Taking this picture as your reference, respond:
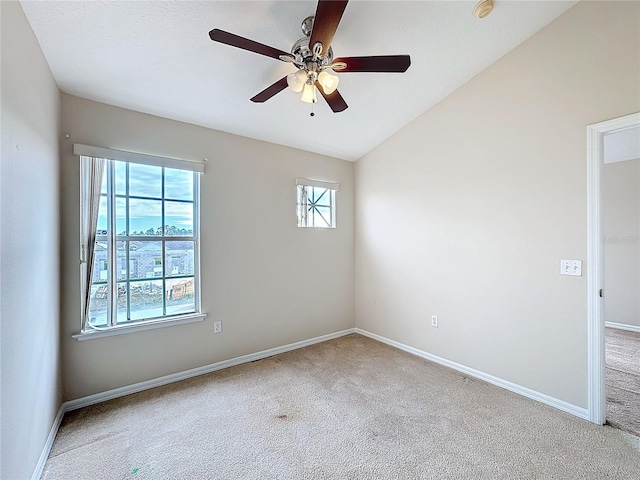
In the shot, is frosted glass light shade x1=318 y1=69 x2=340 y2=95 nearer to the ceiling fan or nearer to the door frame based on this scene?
the ceiling fan

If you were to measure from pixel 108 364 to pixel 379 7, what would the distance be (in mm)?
3467

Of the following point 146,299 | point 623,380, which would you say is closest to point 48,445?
point 146,299

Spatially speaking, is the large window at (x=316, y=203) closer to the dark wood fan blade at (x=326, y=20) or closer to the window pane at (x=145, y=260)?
the window pane at (x=145, y=260)

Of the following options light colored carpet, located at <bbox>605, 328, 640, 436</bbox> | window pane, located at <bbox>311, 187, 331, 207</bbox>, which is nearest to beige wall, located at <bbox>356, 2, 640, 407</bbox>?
light colored carpet, located at <bbox>605, 328, 640, 436</bbox>

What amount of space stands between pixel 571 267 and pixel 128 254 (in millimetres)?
3659

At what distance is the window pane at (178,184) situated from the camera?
2.79 m

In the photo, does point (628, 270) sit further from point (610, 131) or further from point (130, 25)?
point (130, 25)

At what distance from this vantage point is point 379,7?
1.98 meters

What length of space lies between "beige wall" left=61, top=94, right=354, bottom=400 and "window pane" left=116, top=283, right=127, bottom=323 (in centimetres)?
17

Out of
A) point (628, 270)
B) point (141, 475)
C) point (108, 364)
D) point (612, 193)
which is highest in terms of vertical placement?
point (612, 193)

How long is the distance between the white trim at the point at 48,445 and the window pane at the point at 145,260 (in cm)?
109

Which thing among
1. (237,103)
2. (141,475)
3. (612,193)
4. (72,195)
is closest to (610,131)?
(237,103)

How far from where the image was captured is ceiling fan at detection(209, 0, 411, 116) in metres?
1.48

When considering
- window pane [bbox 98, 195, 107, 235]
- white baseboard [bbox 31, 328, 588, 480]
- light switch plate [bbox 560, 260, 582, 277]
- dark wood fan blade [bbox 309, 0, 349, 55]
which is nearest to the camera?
dark wood fan blade [bbox 309, 0, 349, 55]
